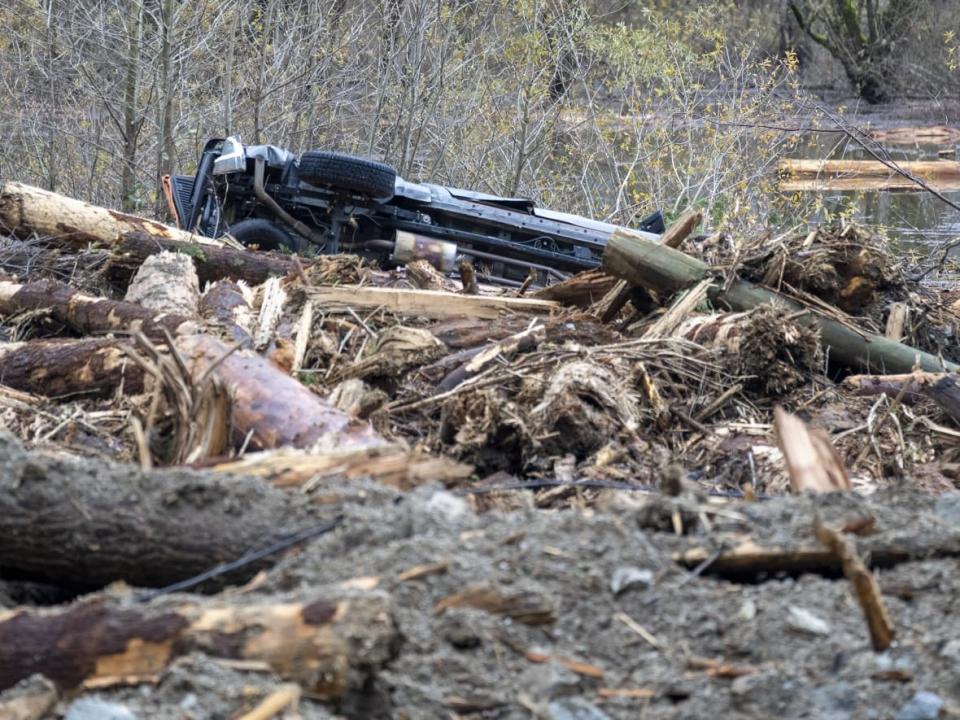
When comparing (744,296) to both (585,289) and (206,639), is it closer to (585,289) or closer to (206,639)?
(585,289)

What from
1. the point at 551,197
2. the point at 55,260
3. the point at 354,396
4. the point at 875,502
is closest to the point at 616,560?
the point at 875,502

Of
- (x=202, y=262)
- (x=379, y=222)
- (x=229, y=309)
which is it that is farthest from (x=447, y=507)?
(x=379, y=222)

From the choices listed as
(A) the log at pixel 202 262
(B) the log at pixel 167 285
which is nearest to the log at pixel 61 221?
(A) the log at pixel 202 262

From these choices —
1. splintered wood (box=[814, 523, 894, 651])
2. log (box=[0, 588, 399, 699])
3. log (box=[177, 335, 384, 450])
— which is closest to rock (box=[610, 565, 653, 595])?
splintered wood (box=[814, 523, 894, 651])

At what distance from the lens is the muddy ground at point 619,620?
8.73ft

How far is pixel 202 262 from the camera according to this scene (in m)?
8.71

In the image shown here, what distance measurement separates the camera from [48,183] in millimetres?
16062

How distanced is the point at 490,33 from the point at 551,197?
247 centimetres

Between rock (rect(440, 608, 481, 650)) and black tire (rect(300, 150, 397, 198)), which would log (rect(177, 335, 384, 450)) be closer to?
rock (rect(440, 608, 481, 650))

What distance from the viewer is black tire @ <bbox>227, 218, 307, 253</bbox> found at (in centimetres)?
1005

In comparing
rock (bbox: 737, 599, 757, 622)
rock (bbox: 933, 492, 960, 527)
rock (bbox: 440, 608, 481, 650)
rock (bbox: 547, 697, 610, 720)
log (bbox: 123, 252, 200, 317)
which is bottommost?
log (bbox: 123, 252, 200, 317)

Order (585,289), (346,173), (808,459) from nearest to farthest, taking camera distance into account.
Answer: (808,459) → (585,289) → (346,173)

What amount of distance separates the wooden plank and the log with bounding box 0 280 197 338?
0.97 meters

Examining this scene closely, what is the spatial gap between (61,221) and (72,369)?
10.9 feet
